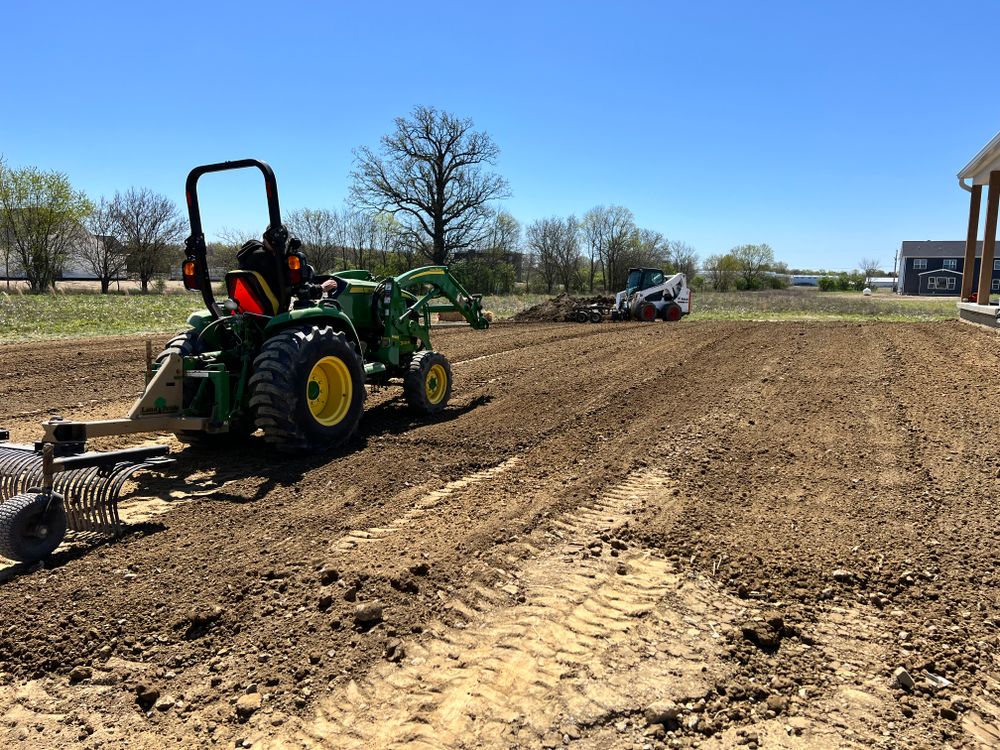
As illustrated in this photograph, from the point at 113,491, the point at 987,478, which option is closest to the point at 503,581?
the point at 113,491

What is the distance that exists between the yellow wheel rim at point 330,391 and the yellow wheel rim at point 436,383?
1.57 metres

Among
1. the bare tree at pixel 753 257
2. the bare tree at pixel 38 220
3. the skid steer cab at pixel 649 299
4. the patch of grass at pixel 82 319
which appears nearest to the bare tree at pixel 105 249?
the bare tree at pixel 38 220

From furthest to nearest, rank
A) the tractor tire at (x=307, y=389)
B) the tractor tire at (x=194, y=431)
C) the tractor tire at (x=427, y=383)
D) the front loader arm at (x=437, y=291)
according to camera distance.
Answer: the front loader arm at (x=437, y=291) → the tractor tire at (x=427, y=383) → the tractor tire at (x=194, y=431) → the tractor tire at (x=307, y=389)

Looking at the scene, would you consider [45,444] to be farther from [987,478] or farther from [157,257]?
[157,257]

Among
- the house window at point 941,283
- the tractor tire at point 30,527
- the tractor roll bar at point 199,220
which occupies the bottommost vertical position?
the tractor tire at point 30,527

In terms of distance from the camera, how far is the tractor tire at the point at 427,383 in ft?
25.0

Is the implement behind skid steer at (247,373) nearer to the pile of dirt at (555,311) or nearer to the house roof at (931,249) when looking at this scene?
the pile of dirt at (555,311)

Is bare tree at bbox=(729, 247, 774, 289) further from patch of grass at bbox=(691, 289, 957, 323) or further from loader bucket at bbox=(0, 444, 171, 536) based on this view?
loader bucket at bbox=(0, 444, 171, 536)

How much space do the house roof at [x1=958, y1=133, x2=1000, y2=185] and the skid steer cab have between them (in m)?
9.47

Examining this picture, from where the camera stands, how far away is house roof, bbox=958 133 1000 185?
56.3 ft

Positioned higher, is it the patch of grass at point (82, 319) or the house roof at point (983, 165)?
the house roof at point (983, 165)

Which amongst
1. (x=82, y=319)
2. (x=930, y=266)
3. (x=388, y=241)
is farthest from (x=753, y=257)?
(x=82, y=319)

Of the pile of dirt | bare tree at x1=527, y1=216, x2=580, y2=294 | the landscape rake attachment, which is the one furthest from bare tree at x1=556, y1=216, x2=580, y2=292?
the landscape rake attachment

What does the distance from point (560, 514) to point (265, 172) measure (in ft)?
12.5
